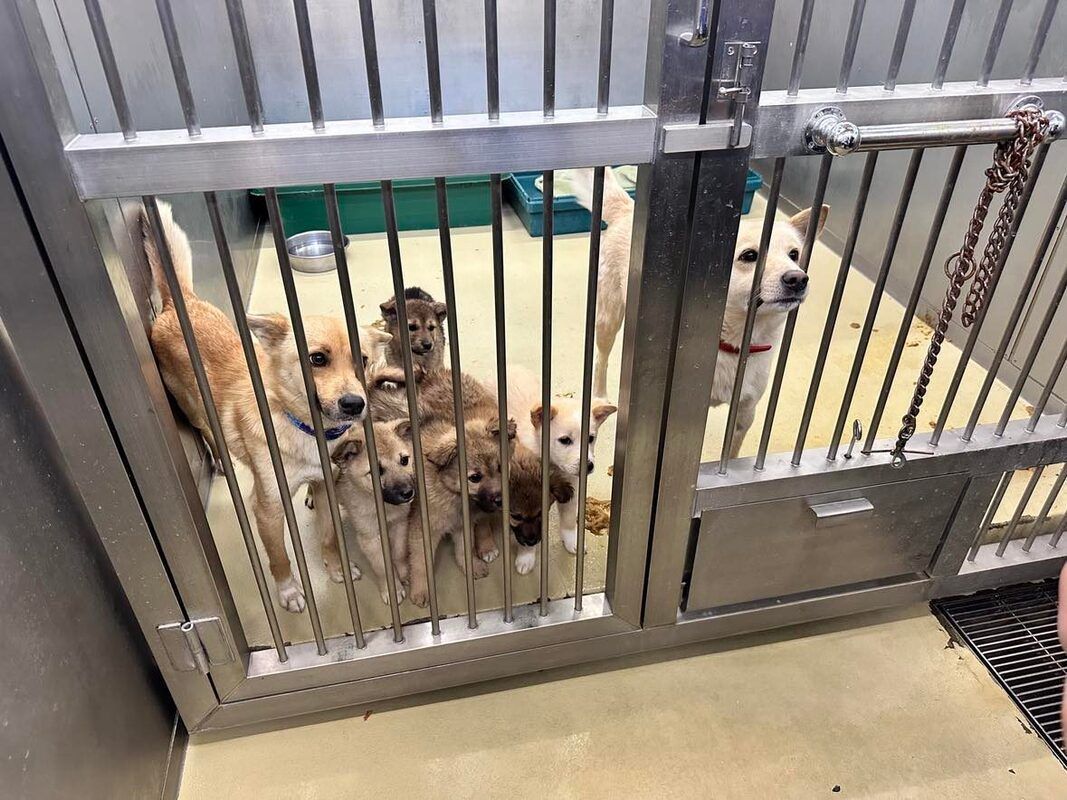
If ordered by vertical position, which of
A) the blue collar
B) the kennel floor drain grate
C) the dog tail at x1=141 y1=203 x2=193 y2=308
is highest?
the dog tail at x1=141 y1=203 x2=193 y2=308

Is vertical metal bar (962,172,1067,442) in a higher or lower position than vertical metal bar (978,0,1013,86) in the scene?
lower

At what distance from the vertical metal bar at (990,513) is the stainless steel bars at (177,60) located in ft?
5.76

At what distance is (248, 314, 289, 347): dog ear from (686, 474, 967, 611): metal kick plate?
962 mm

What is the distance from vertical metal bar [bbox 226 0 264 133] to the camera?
93cm

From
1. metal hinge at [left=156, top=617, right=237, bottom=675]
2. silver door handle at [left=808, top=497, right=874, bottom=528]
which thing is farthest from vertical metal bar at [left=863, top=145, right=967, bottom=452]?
metal hinge at [left=156, top=617, right=237, bottom=675]

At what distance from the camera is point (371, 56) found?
3.20 feet

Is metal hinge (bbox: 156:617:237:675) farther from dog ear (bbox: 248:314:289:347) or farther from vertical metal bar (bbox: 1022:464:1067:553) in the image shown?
vertical metal bar (bbox: 1022:464:1067:553)

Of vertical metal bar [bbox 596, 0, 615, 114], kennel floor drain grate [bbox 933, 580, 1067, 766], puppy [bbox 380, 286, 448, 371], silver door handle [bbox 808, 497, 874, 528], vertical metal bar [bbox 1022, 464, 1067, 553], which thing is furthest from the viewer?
puppy [bbox 380, 286, 448, 371]

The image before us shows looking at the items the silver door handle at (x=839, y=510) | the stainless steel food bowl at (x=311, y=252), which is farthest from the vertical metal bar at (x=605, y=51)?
the stainless steel food bowl at (x=311, y=252)

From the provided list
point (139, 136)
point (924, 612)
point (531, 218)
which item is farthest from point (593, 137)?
point (531, 218)

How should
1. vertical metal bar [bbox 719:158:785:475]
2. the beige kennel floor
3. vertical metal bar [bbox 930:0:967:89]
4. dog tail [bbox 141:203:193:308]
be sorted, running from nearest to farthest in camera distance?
1. vertical metal bar [bbox 930:0:967:89]
2. vertical metal bar [bbox 719:158:785:475]
3. dog tail [bbox 141:203:193:308]
4. the beige kennel floor

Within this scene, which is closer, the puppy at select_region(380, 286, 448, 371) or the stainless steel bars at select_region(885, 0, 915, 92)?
the stainless steel bars at select_region(885, 0, 915, 92)

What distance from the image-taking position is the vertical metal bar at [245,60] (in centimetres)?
93

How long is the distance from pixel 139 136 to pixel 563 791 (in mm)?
1408
